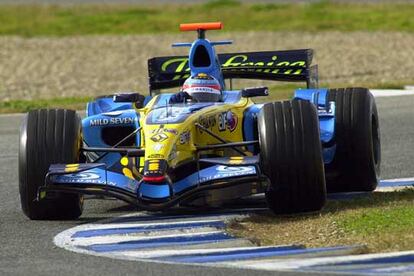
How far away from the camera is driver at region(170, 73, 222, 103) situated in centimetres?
1212

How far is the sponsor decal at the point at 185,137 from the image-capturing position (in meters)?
10.7

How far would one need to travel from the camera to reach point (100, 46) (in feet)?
109

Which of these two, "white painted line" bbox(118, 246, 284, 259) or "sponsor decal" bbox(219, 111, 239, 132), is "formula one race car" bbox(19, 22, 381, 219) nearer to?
"sponsor decal" bbox(219, 111, 239, 132)

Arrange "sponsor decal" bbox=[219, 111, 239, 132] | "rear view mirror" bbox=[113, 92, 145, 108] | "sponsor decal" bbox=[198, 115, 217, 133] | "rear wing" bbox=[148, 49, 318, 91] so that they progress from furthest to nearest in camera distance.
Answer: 1. "rear wing" bbox=[148, 49, 318, 91]
2. "rear view mirror" bbox=[113, 92, 145, 108]
3. "sponsor decal" bbox=[219, 111, 239, 132]
4. "sponsor decal" bbox=[198, 115, 217, 133]

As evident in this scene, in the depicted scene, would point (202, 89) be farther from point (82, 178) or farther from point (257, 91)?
point (82, 178)

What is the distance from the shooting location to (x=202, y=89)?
479 inches

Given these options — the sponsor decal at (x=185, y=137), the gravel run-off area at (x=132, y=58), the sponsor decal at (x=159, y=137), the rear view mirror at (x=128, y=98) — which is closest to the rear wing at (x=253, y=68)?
the rear view mirror at (x=128, y=98)

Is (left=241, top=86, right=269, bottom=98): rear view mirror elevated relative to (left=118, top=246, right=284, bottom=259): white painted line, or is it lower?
elevated

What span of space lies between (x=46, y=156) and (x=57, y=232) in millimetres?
779

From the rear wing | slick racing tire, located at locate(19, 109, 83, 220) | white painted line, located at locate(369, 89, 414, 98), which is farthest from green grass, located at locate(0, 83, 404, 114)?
slick racing tire, located at locate(19, 109, 83, 220)

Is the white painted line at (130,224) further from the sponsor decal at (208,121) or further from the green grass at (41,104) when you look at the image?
the green grass at (41,104)

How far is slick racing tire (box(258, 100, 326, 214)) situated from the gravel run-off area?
1348cm

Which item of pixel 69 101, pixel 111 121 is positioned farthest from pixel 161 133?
pixel 69 101

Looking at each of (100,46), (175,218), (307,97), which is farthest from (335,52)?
(175,218)
